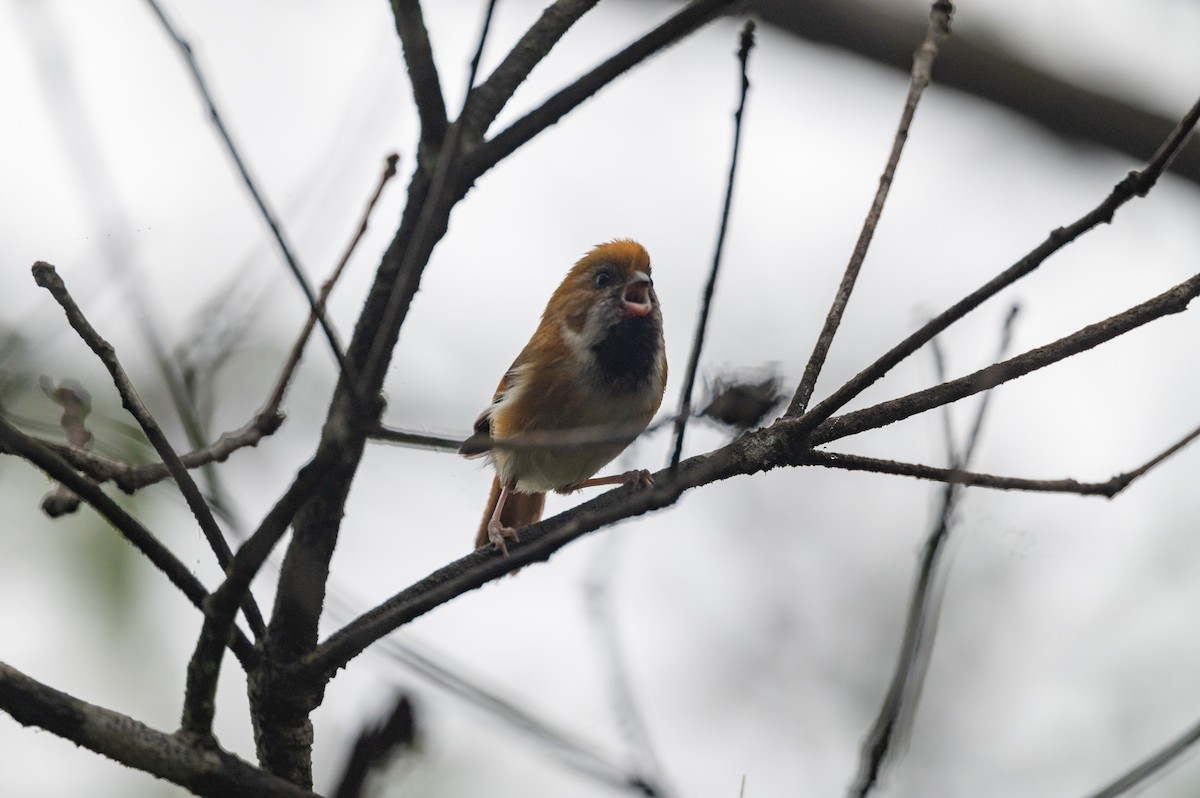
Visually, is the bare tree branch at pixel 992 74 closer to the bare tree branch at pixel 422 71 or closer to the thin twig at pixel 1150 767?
the bare tree branch at pixel 422 71

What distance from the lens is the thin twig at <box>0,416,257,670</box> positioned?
1.82m

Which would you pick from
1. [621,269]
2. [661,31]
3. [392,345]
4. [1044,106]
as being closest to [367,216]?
[392,345]

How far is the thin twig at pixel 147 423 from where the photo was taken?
6.64ft

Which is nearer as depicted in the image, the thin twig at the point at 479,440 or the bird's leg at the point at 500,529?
the thin twig at the point at 479,440

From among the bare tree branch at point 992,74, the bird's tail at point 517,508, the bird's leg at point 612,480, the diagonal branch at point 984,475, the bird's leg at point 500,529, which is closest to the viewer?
the diagonal branch at point 984,475

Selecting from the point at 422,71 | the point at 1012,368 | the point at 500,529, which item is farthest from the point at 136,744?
the point at 500,529

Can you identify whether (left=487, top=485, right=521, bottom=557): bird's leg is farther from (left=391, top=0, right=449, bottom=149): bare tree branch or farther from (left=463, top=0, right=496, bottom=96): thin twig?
(left=463, top=0, right=496, bottom=96): thin twig

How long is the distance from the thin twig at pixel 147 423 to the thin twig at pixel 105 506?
0.09 metres

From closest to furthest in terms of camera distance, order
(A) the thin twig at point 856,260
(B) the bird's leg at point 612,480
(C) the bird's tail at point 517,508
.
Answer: (A) the thin twig at point 856,260
(B) the bird's leg at point 612,480
(C) the bird's tail at point 517,508

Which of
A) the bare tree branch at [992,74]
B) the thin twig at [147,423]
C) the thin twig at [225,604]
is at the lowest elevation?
the thin twig at [225,604]

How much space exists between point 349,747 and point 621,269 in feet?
10.5

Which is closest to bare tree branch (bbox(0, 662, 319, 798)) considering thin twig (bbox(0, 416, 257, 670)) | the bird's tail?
thin twig (bbox(0, 416, 257, 670))

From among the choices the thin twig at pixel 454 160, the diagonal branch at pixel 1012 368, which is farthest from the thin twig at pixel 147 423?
the diagonal branch at pixel 1012 368

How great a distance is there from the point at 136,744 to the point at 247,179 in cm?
96
